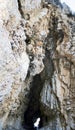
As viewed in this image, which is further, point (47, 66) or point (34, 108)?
point (34, 108)

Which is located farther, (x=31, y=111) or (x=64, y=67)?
(x=31, y=111)

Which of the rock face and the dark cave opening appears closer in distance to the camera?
the rock face

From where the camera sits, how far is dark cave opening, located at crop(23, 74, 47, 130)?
12456 mm

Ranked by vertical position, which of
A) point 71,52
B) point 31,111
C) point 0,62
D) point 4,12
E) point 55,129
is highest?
point 4,12

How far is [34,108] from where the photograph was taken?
13062mm

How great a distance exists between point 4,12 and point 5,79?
1958 millimetres

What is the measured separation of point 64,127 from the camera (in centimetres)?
1075

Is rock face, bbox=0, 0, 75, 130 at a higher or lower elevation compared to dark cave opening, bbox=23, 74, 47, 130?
higher

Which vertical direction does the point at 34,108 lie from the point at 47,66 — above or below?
below

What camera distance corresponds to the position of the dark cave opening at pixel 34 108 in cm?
1246

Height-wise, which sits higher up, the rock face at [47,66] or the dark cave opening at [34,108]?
the rock face at [47,66]

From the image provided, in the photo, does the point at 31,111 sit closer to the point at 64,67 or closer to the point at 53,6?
the point at 64,67

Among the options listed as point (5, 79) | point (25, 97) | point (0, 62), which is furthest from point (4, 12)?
point (25, 97)

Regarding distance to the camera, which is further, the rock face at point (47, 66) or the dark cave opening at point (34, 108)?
the dark cave opening at point (34, 108)
